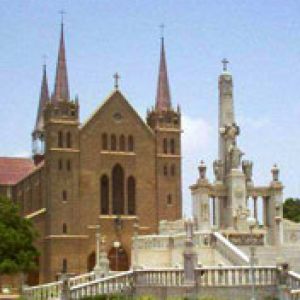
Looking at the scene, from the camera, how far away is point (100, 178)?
80438mm

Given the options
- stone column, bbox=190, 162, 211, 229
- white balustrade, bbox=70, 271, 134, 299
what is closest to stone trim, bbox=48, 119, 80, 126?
stone column, bbox=190, 162, 211, 229

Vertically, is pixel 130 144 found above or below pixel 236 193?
above

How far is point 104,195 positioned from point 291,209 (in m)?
25.1

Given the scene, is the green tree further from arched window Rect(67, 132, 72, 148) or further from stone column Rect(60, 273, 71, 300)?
stone column Rect(60, 273, 71, 300)

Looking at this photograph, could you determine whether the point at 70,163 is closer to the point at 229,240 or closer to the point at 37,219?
the point at 37,219

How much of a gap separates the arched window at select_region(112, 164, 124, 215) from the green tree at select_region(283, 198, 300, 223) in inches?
793

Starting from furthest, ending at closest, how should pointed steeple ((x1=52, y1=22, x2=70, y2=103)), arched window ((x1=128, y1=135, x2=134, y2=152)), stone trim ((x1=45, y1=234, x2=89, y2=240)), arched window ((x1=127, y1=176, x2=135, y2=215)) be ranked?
1. arched window ((x1=128, y1=135, x2=134, y2=152))
2. arched window ((x1=127, y1=176, x2=135, y2=215))
3. pointed steeple ((x1=52, y1=22, x2=70, y2=103))
4. stone trim ((x1=45, y1=234, x2=89, y2=240))

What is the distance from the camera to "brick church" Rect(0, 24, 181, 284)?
7819 cm

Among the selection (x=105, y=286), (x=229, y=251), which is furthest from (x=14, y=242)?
(x=105, y=286)

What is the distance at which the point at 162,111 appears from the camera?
277ft

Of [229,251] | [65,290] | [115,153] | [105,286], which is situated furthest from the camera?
[115,153]

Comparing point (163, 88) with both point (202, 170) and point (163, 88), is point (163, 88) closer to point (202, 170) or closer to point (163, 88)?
point (163, 88)

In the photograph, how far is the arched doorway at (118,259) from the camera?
3083 inches

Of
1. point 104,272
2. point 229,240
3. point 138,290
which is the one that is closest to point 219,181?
point 229,240
